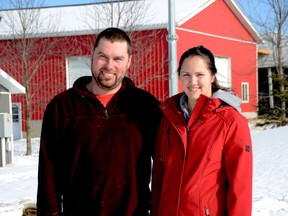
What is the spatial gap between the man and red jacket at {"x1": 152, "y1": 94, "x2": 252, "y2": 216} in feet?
0.86

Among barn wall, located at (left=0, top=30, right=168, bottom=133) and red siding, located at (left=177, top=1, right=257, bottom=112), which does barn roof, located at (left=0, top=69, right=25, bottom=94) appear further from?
red siding, located at (left=177, top=1, right=257, bottom=112)

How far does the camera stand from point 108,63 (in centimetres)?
344

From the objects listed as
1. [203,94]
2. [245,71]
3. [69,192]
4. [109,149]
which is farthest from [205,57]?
[245,71]

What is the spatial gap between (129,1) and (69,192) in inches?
700

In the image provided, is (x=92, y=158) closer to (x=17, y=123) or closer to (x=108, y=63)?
(x=108, y=63)

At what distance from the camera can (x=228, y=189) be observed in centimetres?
316

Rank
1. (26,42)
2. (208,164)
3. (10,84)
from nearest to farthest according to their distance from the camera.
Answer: (208,164) < (10,84) < (26,42)

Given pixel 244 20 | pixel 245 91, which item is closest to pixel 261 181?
pixel 244 20

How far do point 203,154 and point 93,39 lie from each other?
65.3ft

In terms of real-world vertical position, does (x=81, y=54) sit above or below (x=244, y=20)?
below

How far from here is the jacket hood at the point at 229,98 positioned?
329 cm

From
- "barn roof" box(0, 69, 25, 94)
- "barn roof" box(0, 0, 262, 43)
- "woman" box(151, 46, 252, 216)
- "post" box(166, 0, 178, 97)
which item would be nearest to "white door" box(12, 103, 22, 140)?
"barn roof" box(0, 0, 262, 43)

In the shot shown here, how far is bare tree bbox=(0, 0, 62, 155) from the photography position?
1906 centimetres

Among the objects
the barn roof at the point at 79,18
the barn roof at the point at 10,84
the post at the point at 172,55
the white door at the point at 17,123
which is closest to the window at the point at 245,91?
the barn roof at the point at 79,18
